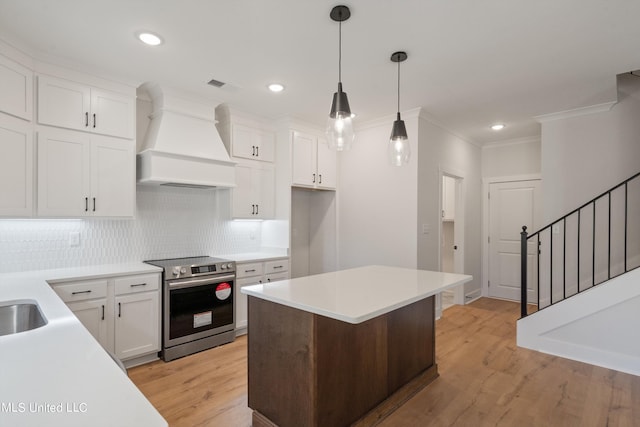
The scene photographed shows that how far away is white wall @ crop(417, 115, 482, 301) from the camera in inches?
162

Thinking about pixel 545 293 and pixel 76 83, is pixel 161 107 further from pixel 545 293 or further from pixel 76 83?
pixel 545 293

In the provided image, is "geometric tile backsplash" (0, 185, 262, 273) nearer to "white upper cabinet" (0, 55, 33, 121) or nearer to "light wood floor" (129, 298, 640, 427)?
"white upper cabinet" (0, 55, 33, 121)

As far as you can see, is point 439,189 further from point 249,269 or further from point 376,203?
point 249,269

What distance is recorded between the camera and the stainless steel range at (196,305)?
3145mm

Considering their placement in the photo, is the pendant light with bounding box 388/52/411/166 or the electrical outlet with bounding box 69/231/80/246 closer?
the pendant light with bounding box 388/52/411/166

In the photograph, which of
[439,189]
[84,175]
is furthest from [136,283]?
[439,189]

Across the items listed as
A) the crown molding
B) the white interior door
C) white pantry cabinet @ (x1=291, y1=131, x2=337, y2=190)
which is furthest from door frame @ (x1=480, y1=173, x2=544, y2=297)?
white pantry cabinet @ (x1=291, y1=131, x2=337, y2=190)

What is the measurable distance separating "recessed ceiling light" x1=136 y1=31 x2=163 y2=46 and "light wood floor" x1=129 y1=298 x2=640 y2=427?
2597mm

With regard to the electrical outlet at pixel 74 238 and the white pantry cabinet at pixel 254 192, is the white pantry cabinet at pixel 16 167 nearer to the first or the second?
the electrical outlet at pixel 74 238

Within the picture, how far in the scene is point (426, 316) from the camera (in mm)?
2791

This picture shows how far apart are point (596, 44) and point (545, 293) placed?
2990 mm

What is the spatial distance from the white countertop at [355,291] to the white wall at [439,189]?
1.51 metres

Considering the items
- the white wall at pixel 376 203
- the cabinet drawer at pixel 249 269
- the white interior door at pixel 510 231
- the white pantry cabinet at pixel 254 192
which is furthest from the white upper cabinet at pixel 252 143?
the white interior door at pixel 510 231

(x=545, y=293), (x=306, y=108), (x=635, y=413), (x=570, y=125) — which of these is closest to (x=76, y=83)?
(x=306, y=108)
